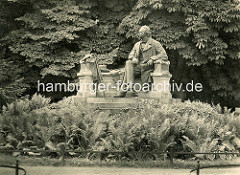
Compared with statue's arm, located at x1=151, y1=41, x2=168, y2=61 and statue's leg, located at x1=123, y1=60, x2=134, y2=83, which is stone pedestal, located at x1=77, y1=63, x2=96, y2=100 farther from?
Answer: statue's arm, located at x1=151, y1=41, x2=168, y2=61

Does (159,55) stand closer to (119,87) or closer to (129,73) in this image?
(129,73)

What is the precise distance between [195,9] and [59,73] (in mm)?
6588

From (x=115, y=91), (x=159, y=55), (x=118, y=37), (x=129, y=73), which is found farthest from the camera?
(x=118, y=37)

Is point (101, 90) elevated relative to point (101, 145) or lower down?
elevated

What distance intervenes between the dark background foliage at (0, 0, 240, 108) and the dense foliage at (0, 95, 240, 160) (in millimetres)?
7304

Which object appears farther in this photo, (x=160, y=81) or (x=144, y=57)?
(x=144, y=57)

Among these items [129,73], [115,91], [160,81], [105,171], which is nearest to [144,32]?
[129,73]

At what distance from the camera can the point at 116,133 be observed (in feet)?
29.8

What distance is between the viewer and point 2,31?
2005 centimetres

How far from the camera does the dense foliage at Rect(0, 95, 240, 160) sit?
9.00 metres

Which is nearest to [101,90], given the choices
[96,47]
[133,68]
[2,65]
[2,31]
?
[133,68]

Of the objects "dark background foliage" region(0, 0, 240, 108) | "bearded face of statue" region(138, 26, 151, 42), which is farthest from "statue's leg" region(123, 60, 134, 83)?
"dark background foliage" region(0, 0, 240, 108)

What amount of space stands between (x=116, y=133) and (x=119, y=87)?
12.6ft

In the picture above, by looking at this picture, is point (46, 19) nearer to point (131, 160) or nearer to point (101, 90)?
point (101, 90)
